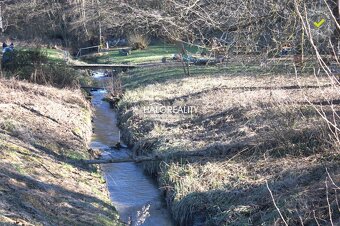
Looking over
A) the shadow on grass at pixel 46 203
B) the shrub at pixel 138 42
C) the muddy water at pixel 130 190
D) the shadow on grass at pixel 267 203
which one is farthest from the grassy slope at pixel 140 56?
the shadow on grass at pixel 267 203

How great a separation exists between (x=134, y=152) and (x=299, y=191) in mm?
7048

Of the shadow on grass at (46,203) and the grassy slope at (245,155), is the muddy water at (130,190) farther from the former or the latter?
the shadow on grass at (46,203)

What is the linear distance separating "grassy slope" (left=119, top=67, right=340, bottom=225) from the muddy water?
1.06ft

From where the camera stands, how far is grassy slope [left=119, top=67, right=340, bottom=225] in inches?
323

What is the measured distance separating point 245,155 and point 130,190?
2753 mm

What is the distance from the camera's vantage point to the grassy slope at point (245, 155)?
8211mm

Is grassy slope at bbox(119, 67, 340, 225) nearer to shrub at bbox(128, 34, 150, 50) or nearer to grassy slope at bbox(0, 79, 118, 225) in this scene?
grassy slope at bbox(0, 79, 118, 225)

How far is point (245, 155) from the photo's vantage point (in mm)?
11094

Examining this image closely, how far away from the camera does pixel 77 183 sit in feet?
34.9

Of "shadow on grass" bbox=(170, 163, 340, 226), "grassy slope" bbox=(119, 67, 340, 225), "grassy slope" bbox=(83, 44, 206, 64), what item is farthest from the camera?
"grassy slope" bbox=(83, 44, 206, 64)

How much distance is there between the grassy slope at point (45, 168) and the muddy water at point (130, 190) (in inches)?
14.6

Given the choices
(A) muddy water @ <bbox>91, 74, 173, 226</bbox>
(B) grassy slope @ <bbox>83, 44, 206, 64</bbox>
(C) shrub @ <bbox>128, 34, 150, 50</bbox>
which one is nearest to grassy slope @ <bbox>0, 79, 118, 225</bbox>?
(A) muddy water @ <bbox>91, 74, 173, 226</bbox>

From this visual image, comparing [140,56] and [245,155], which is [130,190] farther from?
[140,56]

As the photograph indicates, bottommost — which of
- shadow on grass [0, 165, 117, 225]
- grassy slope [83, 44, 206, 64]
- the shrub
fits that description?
shadow on grass [0, 165, 117, 225]
